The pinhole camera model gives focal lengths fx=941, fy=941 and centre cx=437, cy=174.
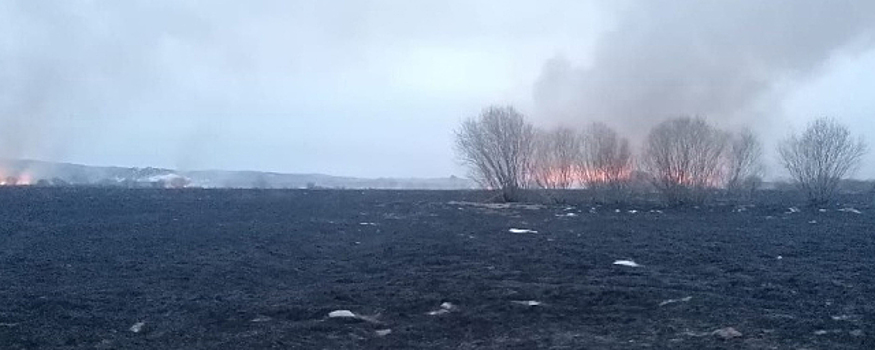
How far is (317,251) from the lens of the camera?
85.8ft

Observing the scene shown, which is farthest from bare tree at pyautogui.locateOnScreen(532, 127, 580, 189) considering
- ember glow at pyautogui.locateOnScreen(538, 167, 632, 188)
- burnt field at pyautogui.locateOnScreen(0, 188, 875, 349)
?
burnt field at pyautogui.locateOnScreen(0, 188, 875, 349)

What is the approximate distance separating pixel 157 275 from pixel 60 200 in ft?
110

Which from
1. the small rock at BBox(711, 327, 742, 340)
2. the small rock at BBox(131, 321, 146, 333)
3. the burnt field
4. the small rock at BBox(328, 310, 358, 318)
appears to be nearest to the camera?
the small rock at BBox(711, 327, 742, 340)

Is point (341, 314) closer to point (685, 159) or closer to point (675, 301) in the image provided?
point (675, 301)

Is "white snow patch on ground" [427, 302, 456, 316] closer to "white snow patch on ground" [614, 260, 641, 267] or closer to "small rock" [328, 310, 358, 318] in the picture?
"small rock" [328, 310, 358, 318]

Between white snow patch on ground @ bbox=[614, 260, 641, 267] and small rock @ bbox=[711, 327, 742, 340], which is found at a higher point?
white snow patch on ground @ bbox=[614, 260, 641, 267]

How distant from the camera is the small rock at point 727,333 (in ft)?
41.1

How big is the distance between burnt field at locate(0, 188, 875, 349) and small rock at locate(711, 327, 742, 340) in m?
0.10

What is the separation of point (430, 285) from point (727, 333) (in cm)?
717

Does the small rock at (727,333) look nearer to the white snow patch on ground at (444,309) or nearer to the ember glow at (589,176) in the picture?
the white snow patch on ground at (444,309)

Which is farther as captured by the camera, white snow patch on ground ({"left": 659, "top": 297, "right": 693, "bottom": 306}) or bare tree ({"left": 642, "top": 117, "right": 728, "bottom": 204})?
bare tree ({"left": 642, "top": 117, "right": 728, "bottom": 204})

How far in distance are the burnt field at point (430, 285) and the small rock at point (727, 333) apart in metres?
0.10

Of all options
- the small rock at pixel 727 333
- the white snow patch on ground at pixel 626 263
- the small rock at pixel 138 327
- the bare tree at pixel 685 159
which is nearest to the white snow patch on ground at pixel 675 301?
the small rock at pixel 727 333

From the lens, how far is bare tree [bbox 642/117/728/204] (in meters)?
57.7
